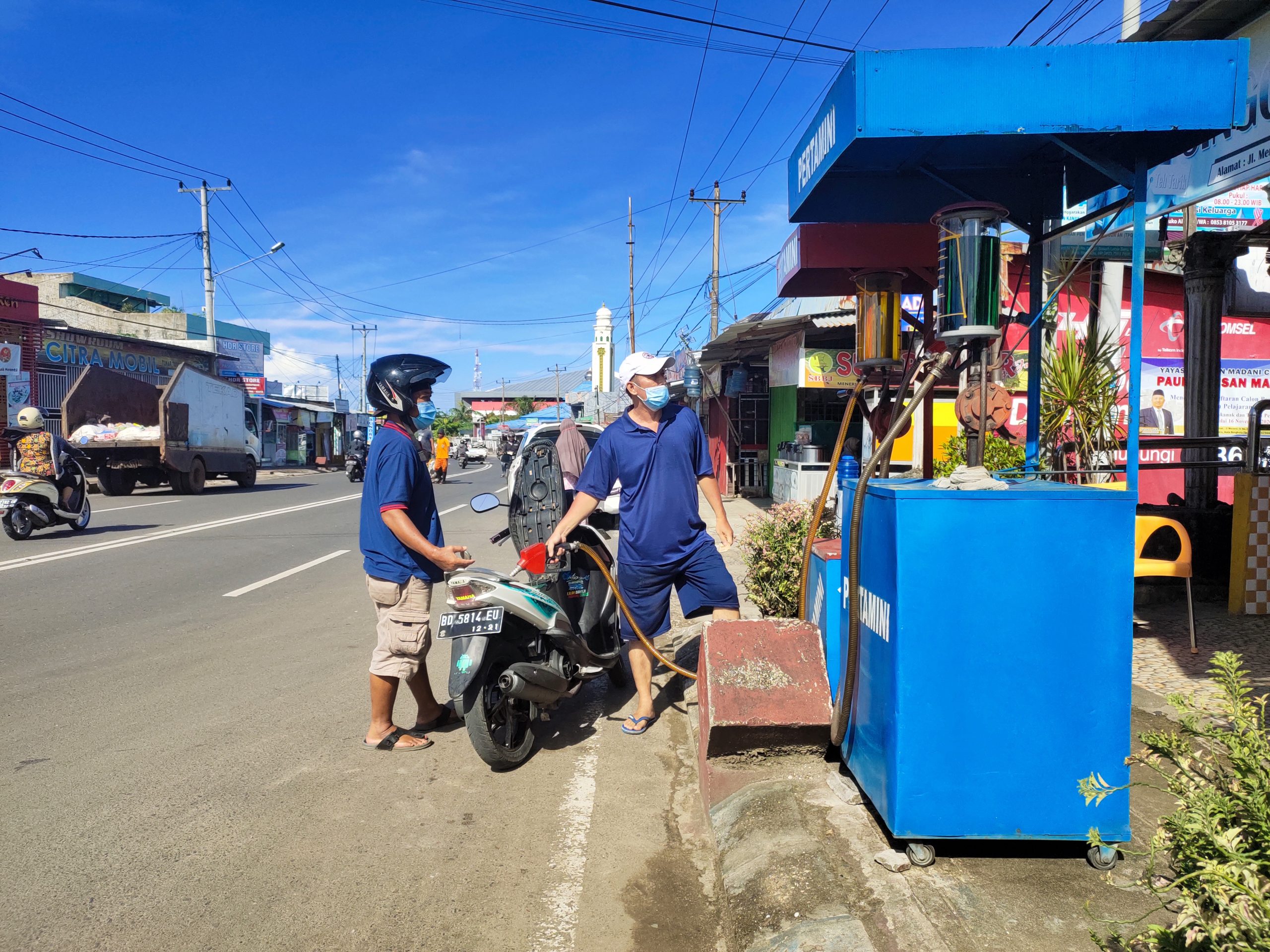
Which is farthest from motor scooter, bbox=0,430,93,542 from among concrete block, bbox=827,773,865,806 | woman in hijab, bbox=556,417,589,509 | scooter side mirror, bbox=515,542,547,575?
concrete block, bbox=827,773,865,806

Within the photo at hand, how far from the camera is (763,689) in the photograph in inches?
135

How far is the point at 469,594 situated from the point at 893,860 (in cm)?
212

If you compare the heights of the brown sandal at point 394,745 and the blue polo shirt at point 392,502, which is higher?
the blue polo shirt at point 392,502

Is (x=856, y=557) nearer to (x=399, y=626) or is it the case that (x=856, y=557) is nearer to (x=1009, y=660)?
(x=1009, y=660)

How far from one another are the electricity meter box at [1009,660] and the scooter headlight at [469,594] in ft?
6.36

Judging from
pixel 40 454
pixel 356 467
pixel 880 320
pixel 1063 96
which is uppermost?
pixel 1063 96

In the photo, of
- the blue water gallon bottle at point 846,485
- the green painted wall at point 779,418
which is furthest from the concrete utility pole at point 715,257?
the blue water gallon bottle at point 846,485

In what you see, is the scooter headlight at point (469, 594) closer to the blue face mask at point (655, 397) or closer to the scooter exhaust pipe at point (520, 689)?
the scooter exhaust pipe at point (520, 689)

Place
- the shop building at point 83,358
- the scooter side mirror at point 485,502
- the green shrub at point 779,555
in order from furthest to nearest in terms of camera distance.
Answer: the shop building at point 83,358 → the green shrub at point 779,555 → the scooter side mirror at point 485,502

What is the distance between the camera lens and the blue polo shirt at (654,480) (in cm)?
415

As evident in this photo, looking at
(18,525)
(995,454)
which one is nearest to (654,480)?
(995,454)

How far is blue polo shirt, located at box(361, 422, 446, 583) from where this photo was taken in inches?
160

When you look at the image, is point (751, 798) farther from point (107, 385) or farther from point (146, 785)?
point (107, 385)

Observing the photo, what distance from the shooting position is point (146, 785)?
3830 millimetres
